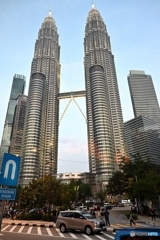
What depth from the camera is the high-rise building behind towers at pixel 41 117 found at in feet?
474

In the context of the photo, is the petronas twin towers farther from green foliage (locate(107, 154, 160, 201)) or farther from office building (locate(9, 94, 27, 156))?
green foliage (locate(107, 154, 160, 201))

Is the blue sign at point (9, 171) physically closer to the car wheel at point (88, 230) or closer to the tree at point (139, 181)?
the car wheel at point (88, 230)

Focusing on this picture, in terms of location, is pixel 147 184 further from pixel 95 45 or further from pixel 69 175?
pixel 95 45

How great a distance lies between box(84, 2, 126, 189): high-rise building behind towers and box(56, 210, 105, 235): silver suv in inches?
5031

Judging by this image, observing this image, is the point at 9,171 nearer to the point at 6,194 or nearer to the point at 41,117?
the point at 6,194

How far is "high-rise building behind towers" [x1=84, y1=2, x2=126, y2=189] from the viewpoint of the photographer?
474ft

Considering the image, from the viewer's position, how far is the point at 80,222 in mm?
17109

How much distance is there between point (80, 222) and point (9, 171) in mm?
13495

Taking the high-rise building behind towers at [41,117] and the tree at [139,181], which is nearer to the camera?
the tree at [139,181]

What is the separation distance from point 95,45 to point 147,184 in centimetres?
18330

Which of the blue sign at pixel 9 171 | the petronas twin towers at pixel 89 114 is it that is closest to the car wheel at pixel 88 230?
the blue sign at pixel 9 171

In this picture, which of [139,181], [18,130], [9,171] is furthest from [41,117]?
[9,171]

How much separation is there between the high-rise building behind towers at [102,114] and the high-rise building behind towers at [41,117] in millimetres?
33468

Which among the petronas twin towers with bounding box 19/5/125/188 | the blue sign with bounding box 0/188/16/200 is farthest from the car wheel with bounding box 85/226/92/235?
the petronas twin towers with bounding box 19/5/125/188
